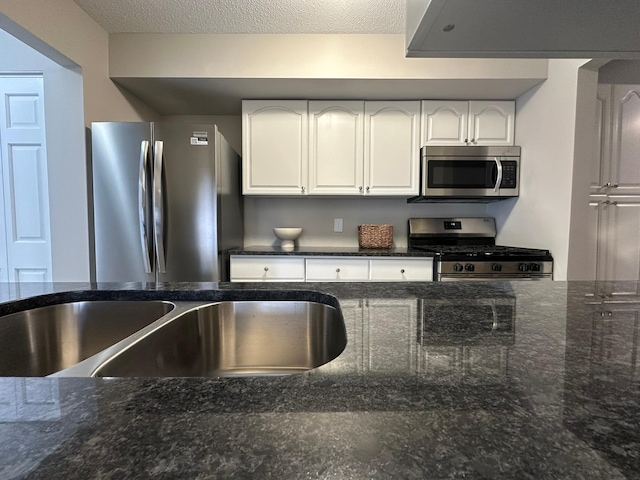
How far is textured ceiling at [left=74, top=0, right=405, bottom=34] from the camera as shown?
1.92 meters

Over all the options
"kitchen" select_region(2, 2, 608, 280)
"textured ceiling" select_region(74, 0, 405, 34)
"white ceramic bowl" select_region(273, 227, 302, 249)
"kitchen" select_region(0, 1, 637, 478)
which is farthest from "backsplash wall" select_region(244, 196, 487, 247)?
"kitchen" select_region(0, 1, 637, 478)

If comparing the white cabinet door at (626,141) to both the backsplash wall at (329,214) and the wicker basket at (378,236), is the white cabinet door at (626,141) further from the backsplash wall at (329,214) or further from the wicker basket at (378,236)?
the wicker basket at (378,236)

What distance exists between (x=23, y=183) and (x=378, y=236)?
8.85 ft

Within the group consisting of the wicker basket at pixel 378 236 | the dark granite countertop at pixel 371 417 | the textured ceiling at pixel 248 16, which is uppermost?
the textured ceiling at pixel 248 16

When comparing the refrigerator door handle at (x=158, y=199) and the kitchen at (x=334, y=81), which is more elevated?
the kitchen at (x=334, y=81)

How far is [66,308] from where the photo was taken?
93 centimetres

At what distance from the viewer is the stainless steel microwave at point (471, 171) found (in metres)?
2.47

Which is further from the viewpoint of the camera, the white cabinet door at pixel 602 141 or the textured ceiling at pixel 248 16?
the white cabinet door at pixel 602 141

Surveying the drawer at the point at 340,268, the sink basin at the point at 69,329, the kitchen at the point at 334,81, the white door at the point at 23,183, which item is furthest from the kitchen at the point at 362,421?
the white door at the point at 23,183

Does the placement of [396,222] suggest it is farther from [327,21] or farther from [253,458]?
[253,458]

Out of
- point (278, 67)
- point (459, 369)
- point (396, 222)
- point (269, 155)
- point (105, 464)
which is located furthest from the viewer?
point (396, 222)

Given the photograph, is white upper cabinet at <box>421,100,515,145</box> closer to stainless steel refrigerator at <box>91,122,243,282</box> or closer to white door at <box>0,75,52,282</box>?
stainless steel refrigerator at <box>91,122,243,282</box>

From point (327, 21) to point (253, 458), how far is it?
7.97ft

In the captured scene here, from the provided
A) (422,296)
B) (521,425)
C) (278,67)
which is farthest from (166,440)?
(278,67)
